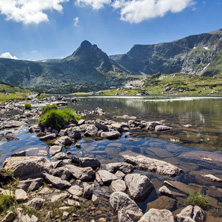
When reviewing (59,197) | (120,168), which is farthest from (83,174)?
(120,168)

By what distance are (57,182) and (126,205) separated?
4519mm

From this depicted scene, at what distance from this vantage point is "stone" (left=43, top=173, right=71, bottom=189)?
354 inches

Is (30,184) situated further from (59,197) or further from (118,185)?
(118,185)

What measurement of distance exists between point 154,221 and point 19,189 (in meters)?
7.03

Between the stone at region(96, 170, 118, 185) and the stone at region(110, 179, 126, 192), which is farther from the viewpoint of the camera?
the stone at region(96, 170, 118, 185)

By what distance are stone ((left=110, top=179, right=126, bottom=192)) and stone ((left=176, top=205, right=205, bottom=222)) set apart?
326cm

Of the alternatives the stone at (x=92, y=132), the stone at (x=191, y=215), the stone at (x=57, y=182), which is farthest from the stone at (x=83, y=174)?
the stone at (x=92, y=132)

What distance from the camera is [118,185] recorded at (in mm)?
9180

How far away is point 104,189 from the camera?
9047mm

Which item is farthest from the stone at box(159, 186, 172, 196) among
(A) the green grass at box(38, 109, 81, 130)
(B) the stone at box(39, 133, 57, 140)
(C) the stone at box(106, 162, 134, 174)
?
(A) the green grass at box(38, 109, 81, 130)

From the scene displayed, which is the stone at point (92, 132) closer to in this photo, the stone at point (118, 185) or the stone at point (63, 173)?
the stone at point (63, 173)

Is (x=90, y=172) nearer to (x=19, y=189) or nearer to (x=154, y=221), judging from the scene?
(x=19, y=189)

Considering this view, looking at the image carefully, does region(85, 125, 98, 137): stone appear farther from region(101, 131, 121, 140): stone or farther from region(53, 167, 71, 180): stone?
region(53, 167, 71, 180): stone

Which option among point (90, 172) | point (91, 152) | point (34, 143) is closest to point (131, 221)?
point (90, 172)
